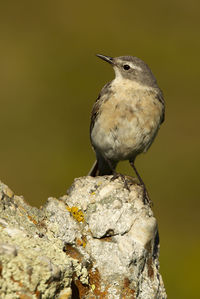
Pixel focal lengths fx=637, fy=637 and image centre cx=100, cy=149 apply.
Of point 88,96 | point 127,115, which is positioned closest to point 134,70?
point 127,115

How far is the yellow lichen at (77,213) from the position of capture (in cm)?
612

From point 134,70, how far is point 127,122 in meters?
1.07

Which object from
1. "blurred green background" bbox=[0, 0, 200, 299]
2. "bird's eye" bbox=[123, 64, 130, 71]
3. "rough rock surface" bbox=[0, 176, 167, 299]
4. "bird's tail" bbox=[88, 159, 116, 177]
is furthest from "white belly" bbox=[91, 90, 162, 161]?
"blurred green background" bbox=[0, 0, 200, 299]

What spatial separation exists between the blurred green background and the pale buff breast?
3.81 metres

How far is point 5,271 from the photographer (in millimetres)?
4539

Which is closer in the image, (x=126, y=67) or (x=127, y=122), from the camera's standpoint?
(x=127, y=122)

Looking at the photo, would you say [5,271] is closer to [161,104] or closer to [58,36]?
[161,104]

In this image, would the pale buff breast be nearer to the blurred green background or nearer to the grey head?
the grey head

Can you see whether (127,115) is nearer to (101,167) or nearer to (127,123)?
(127,123)

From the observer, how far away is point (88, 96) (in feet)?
76.6

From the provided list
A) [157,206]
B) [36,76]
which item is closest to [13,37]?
[36,76]

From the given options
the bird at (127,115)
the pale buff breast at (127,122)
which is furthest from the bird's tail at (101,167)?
the pale buff breast at (127,122)

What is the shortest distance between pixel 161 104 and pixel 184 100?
14.7m

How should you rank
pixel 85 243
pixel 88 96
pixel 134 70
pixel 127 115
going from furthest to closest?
1. pixel 88 96
2. pixel 134 70
3. pixel 127 115
4. pixel 85 243
